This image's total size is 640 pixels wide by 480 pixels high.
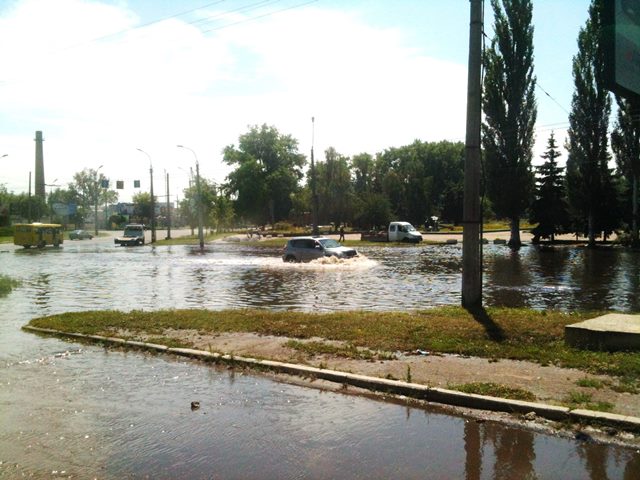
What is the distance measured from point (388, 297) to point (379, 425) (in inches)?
450

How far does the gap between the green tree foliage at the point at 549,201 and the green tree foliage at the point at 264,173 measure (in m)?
55.7

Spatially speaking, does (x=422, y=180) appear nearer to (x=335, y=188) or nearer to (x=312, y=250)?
(x=335, y=188)

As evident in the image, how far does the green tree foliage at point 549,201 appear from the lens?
49719 millimetres

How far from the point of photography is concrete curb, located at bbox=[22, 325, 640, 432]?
577cm

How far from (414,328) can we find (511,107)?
39.1m

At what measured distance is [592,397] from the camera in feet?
21.0

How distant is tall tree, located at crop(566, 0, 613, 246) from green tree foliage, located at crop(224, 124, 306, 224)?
2449 inches

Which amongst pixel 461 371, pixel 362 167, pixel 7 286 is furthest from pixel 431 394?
pixel 362 167

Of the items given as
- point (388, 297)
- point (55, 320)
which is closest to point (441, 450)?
point (55, 320)

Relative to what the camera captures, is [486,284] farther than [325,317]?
Yes

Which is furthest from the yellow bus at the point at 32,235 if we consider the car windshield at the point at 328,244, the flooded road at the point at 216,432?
the flooded road at the point at 216,432

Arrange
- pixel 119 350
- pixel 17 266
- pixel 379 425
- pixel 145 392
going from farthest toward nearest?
pixel 17 266 → pixel 119 350 → pixel 145 392 → pixel 379 425

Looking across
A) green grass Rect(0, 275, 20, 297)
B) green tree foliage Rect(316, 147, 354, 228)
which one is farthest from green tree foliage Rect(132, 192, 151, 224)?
green grass Rect(0, 275, 20, 297)

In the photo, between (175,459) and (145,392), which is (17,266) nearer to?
(145,392)
